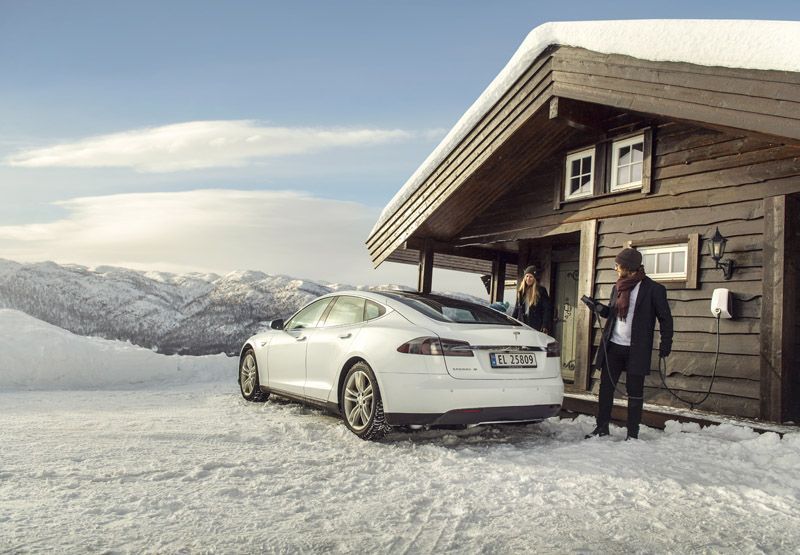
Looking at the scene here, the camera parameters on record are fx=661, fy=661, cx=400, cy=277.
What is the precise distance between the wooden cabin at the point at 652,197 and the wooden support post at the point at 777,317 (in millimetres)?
15

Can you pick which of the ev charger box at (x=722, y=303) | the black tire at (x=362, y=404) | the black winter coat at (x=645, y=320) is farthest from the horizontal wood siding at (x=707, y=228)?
the black tire at (x=362, y=404)

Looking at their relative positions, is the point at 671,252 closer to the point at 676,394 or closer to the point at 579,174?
the point at 676,394

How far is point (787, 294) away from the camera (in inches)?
280

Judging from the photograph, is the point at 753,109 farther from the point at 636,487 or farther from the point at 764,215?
the point at 636,487

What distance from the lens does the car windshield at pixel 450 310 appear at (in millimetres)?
6066

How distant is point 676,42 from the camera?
7098 mm

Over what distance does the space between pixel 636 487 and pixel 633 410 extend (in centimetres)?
199

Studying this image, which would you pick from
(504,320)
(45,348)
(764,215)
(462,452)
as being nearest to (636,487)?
(462,452)

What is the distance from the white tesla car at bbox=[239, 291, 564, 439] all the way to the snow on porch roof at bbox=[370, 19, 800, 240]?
337 centimetres

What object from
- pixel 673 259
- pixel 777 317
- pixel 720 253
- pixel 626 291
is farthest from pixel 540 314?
pixel 777 317

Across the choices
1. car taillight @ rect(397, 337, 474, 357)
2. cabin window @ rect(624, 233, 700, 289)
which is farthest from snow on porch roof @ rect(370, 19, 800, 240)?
car taillight @ rect(397, 337, 474, 357)

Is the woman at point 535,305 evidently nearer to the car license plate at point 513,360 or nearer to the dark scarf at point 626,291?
the dark scarf at point 626,291

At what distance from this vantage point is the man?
615 centimetres

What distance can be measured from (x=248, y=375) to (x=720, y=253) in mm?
5902
